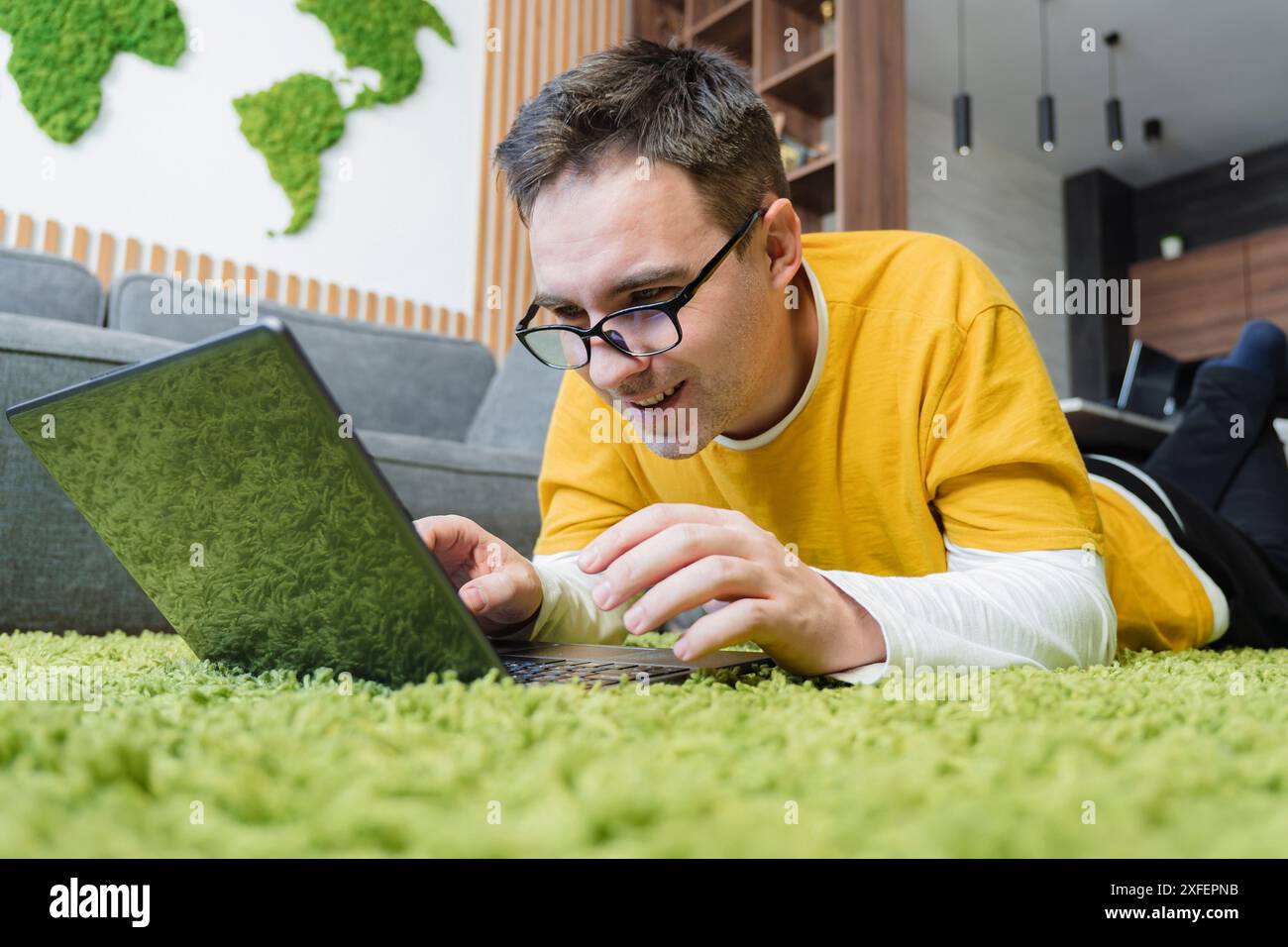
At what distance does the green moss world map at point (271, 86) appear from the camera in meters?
2.47

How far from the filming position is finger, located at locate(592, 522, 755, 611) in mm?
539

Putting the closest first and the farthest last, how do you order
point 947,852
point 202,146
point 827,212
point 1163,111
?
point 947,852
point 202,146
point 827,212
point 1163,111

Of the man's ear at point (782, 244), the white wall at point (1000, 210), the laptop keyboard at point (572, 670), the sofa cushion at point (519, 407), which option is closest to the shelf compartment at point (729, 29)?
the white wall at point (1000, 210)

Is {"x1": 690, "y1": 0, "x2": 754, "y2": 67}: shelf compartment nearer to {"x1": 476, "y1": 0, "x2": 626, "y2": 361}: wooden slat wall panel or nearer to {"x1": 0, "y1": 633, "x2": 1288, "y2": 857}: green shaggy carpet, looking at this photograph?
{"x1": 476, "y1": 0, "x2": 626, "y2": 361}: wooden slat wall panel

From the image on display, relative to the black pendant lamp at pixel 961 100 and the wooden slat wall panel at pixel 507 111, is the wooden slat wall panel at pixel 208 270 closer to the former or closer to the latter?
A: the wooden slat wall panel at pixel 507 111

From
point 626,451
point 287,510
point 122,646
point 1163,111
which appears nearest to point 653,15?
point 1163,111

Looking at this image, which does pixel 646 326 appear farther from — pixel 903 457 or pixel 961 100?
pixel 961 100

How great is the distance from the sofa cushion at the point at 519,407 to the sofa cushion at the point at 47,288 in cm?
87

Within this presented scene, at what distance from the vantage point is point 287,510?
478 mm

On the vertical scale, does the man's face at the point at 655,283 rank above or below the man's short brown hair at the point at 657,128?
below

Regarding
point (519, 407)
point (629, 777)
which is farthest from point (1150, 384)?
point (629, 777)

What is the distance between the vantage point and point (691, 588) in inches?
20.9

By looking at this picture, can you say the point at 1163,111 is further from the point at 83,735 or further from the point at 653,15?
the point at 83,735

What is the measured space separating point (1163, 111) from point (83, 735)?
5.73m
